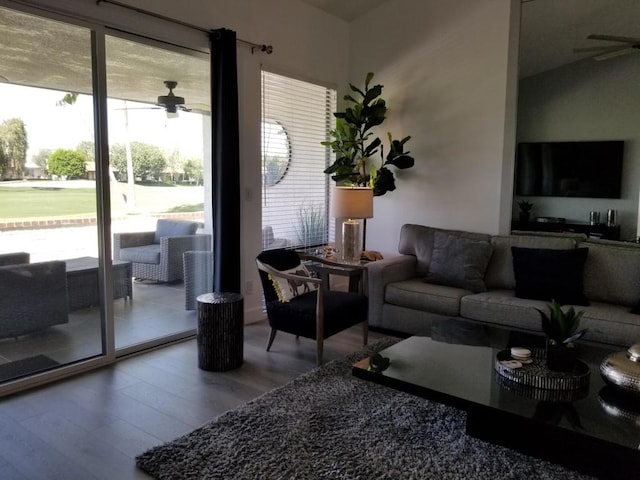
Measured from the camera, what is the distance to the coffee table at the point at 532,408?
186 cm

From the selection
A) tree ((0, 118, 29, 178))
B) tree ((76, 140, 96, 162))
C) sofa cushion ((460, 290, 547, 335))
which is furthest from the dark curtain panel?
sofa cushion ((460, 290, 547, 335))

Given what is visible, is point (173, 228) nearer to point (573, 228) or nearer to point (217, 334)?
point (217, 334)

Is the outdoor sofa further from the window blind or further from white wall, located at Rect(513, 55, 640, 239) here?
white wall, located at Rect(513, 55, 640, 239)

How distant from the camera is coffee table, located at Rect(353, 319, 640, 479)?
6.10 ft

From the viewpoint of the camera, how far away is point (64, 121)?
3061mm

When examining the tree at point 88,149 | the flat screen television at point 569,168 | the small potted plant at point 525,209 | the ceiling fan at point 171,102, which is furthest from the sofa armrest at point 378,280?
the tree at point 88,149

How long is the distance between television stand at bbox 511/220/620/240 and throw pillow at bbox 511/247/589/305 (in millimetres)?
838

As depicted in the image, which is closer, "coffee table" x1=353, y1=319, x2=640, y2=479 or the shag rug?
"coffee table" x1=353, y1=319, x2=640, y2=479

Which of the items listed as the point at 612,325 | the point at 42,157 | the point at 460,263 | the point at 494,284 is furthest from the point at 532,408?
the point at 42,157

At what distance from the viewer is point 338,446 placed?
2.30 meters

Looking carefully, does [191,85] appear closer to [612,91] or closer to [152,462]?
[152,462]

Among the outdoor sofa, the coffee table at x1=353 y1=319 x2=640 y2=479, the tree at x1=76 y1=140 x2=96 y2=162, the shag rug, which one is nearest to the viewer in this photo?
the coffee table at x1=353 y1=319 x2=640 y2=479

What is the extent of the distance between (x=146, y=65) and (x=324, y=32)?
2063 millimetres

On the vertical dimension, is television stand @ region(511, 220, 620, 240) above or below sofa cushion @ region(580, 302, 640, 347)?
above
